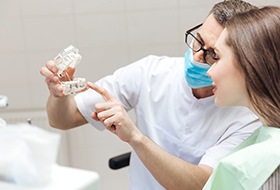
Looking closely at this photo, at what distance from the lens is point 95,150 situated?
2221 mm

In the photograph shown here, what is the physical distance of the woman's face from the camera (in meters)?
0.92

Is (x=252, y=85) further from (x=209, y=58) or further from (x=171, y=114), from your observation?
(x=171, y=114)

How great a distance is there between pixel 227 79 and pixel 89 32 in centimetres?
126

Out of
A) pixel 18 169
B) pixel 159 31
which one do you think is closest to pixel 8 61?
pixel 159 31

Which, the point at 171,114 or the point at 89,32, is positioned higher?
the point at 89,32

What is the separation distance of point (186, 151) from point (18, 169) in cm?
93

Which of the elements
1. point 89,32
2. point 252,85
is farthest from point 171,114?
point 89,32

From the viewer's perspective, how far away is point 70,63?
1106 mm

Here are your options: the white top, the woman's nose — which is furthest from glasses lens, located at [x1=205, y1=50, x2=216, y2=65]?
the white top

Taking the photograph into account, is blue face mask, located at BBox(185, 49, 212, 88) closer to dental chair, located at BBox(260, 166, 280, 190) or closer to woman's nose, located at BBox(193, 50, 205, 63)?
woman's nose, located at BBox(193, 50, 205, 63)

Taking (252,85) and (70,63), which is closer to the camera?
(252,85)

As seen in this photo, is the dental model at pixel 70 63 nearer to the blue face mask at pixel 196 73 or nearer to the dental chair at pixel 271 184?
the blue face mask at pixel 196 73

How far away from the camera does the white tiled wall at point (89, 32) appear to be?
2.05m

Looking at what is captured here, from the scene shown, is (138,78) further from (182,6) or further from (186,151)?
(182,6)
